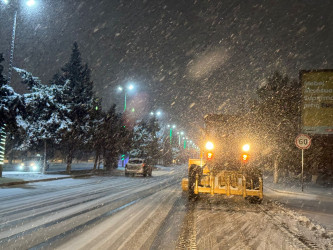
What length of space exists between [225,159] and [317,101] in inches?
261

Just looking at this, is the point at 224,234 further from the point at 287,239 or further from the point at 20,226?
the point at 20,226

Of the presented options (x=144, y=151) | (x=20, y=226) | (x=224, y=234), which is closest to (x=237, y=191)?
(x=224, y=234)

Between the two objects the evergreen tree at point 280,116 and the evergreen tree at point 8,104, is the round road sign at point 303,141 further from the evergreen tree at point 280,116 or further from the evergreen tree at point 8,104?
the evergreen tree at point 8,104

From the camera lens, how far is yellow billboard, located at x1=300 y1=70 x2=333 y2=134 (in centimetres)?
1496

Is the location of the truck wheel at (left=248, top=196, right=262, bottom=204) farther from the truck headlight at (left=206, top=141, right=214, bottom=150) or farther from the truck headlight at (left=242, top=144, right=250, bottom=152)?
the truck headlight at (left=206, top=141, right=214, bottom=150)

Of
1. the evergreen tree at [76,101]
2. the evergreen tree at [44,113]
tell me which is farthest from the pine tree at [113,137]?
the evergreen tree at [44,113]

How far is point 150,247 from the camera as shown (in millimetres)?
5305

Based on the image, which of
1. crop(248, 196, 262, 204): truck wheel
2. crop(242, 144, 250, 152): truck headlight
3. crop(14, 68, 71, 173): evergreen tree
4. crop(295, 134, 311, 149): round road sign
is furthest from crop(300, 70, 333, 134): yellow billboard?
crop(14, 68, 71, 173): evergreen tree

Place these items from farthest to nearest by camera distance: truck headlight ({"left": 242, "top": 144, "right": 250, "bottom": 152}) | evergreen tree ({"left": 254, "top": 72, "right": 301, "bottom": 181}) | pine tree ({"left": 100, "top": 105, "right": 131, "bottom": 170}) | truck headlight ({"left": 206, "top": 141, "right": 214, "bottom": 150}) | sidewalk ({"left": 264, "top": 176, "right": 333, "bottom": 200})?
pine tree ({"left": 100, "top": 105, "right": 131, "bottom": 170})
evergreen tree ({"left": 254, "top": 72, "right": 301, "bottom": 181})
sidewalk ({"left": 264, "top": 176, "right": 333, "bottom": 200})
truck headlight ({"left": 206, "top": 141, "right": 214, "bottom": 150})
truck headlight ({"left": 242, "top": 144, "right": 250, "bottom": 152})

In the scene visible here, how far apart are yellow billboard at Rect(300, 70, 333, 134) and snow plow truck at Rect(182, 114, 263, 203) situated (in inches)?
200

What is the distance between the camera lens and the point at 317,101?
49.6 feet

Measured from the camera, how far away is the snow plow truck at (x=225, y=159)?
1095 cm

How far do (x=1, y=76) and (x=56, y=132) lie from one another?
7807 millimetres

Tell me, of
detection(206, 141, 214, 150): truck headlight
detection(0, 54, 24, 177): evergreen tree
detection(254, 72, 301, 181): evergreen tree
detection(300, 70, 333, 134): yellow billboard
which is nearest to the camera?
detection(206, 141, 214, 150): truck headlight
